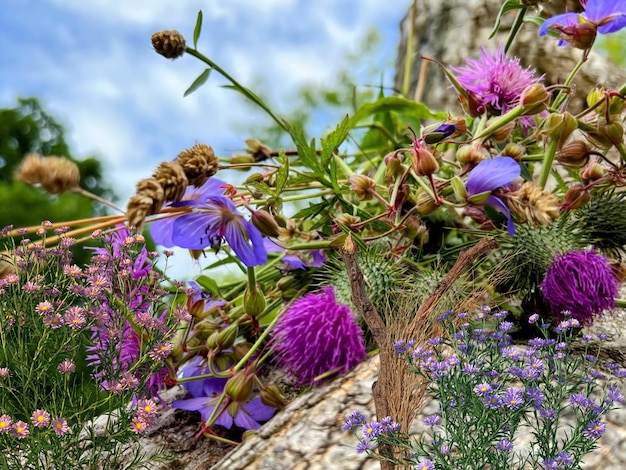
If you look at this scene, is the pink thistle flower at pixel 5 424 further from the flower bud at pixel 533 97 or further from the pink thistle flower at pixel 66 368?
the flower bud at pixel 533 97

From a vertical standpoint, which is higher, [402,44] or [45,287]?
[402,44]

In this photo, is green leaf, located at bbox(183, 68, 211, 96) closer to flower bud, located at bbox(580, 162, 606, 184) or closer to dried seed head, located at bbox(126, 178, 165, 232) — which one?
dried seed head, located at bbox(126, 178, 165, 232)

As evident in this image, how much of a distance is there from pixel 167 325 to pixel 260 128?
436 cm

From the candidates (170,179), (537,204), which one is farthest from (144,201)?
(537,204)

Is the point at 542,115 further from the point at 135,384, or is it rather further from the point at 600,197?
the point at 135,384

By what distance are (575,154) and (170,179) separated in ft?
2.14

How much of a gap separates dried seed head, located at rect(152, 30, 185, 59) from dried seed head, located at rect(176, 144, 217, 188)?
309mm

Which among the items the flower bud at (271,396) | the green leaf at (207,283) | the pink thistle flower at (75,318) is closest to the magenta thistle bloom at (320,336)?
the flower bud at (271,396)

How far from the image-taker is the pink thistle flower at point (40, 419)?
0.81 meters

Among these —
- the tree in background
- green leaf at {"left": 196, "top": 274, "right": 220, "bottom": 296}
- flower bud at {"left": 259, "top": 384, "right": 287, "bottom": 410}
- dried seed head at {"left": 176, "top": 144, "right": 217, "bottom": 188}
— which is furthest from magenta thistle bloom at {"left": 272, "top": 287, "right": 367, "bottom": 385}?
the tree in background

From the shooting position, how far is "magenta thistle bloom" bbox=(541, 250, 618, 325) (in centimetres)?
101

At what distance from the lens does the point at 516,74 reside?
115 centimetres

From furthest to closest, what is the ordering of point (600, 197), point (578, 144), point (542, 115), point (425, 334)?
point (542, 115)
point (600, 197)
point (578, 144)
point (425, 334)

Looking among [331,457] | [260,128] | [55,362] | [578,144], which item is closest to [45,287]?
[55,362]
